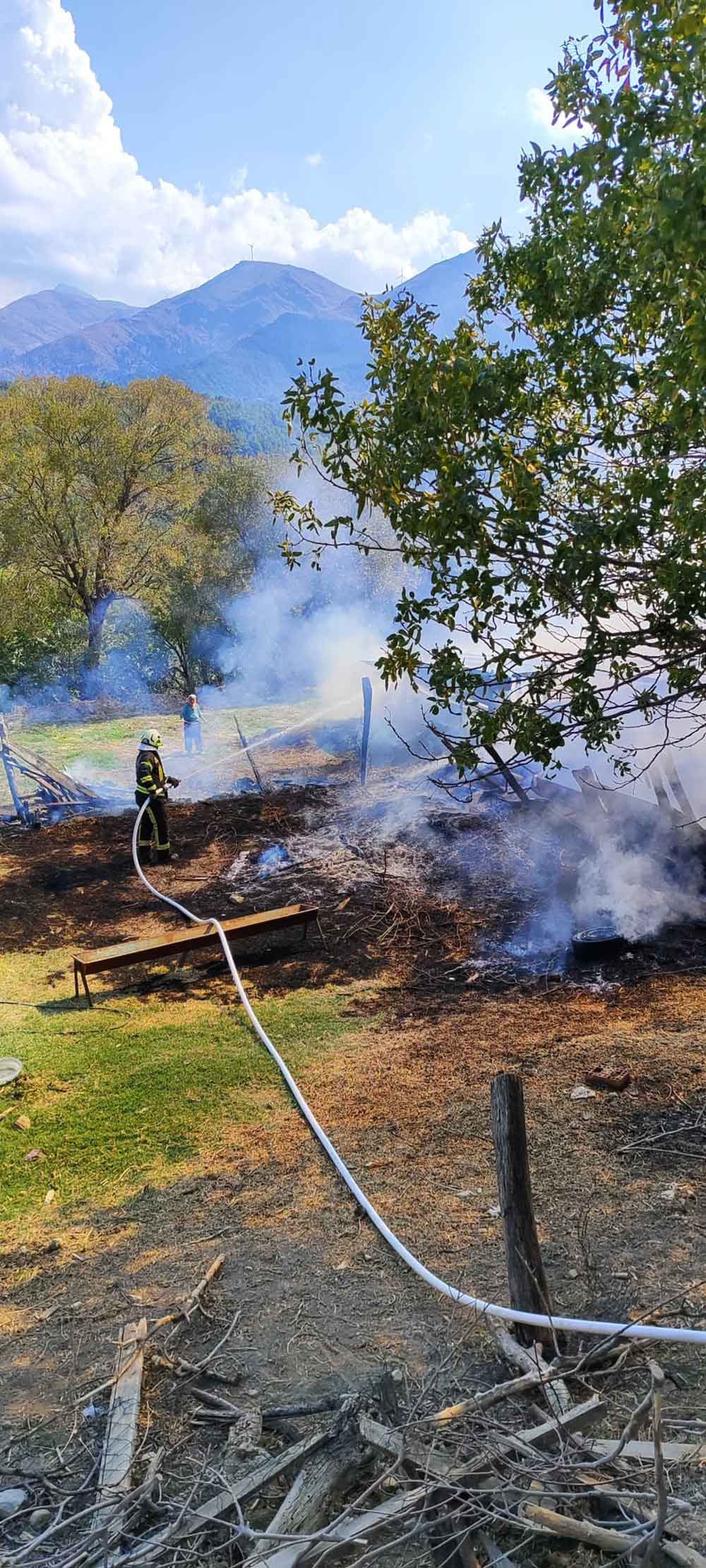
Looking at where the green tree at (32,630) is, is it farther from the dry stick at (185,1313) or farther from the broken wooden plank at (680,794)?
the dry stick at (185,1313)

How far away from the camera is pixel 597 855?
11062 millimetres

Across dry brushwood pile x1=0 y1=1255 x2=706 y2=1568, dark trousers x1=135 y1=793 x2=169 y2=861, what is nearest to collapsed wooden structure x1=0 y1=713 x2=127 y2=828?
dark trousers x1=135 y1=793 x2=169 y2=861

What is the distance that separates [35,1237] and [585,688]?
4.43m

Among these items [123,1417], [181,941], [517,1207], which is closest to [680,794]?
[181,941]

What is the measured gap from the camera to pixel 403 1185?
5.73 m

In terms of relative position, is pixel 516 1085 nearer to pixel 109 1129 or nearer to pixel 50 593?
pixel 109 1129

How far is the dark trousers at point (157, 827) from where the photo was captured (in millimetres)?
12680

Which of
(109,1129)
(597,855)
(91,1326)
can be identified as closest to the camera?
(91,1326)

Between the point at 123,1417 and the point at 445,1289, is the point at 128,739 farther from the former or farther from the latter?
the point at 123,1417

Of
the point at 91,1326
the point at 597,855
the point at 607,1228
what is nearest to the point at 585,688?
the point at 607,1228

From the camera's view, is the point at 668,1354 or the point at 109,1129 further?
the point at 109,1129

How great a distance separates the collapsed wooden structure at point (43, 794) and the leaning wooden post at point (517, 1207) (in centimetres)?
1220

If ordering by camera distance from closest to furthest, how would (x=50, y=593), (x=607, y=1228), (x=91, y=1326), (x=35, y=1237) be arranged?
(x=91, y=1326), (x=607, y=1228), (x=35, y=1237), (x=50, y=593)

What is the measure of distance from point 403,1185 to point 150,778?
7918 mm
